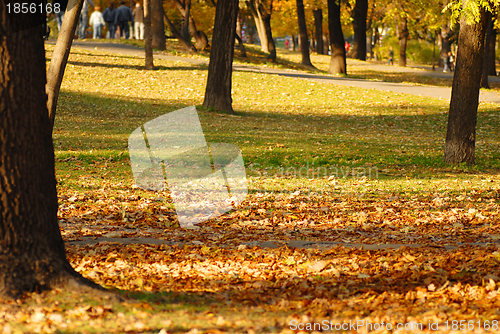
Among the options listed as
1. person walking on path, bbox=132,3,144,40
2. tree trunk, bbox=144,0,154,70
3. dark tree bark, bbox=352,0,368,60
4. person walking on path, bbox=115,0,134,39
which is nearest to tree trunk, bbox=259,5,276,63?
dark tree bark, bbox=352,0,368,60

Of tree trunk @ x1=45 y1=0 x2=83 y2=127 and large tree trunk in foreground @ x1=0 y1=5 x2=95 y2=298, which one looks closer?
large tree trunk in foreground @ x1=0 y1=5 x2=95 y2=298

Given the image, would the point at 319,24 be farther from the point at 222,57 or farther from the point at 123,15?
the point at 222,57

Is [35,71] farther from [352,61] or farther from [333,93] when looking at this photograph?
[352,61]

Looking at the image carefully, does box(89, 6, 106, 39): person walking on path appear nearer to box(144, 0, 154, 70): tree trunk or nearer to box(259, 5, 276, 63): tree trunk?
box(259, 5, 276, 63): tree trunk

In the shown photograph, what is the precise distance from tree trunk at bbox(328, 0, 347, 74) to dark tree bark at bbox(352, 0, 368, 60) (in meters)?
6.99

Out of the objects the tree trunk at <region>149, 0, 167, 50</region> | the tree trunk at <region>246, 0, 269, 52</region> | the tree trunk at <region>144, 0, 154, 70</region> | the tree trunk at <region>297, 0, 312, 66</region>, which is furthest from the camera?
the tree trunk at <region>246, 0, 269, 52</region>

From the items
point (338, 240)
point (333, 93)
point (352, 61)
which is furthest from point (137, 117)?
point (352, 61)

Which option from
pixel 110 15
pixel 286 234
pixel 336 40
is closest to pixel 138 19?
pixel 110 15

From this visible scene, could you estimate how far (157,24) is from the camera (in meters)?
29.8

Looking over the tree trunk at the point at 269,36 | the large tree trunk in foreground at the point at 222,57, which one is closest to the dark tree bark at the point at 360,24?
the tree trunk at the point at 269,36

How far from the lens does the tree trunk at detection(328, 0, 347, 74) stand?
95.2 ft

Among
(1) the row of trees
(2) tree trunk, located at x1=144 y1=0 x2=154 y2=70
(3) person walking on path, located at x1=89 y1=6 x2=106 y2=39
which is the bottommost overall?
(1) the row of trees

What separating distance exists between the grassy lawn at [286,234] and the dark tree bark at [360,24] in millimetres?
21978

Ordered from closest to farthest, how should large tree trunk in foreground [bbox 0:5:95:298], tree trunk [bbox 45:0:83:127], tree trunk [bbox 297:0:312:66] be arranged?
large tree trunk in foreground [bbox 0:5:95:298]
tree trunk [bbox 45:0:83:127]
tree trunk [bbox 297:0:312:66]
